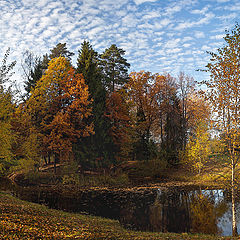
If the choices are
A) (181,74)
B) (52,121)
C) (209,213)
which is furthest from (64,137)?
(181,74)

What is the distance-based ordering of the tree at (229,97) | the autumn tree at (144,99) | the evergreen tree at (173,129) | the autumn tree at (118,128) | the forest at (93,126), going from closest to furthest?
the tree at (229,97) → the forest at (93,126) → the autumn tree at (118,128) → the evergreen tree at (173,129) → the autumn tree at (144,99)

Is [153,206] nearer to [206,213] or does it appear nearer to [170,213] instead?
[170,213]

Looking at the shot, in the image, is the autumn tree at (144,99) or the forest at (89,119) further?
the autumn tree at (144,99)

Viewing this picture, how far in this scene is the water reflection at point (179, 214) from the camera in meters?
12.0

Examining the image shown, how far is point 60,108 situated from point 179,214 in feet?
62.5

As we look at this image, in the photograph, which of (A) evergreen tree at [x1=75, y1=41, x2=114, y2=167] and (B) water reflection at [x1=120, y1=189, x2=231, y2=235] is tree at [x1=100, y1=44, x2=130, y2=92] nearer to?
(A) evergreen tree at [x1=75, y1=41, x2=114, y2=167]

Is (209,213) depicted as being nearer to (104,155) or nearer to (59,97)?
(104,155)

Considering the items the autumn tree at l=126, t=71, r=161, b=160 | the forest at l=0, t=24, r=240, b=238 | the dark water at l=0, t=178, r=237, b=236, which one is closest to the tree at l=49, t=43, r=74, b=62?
the forest at l=0, t=24, r=240, b=238

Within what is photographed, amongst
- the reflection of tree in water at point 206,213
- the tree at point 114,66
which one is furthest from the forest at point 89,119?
the reflection of tree in water at point 206,213

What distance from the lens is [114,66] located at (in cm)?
3659

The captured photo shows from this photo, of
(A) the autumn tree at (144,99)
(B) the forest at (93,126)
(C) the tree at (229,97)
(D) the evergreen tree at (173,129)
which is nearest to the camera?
(C) the tree at (229,97)

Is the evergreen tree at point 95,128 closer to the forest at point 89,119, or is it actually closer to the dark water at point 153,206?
the forest at point 89,119

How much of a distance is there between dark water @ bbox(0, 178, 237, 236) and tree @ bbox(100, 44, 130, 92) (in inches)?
784

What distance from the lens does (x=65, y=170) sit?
25.8 meters
